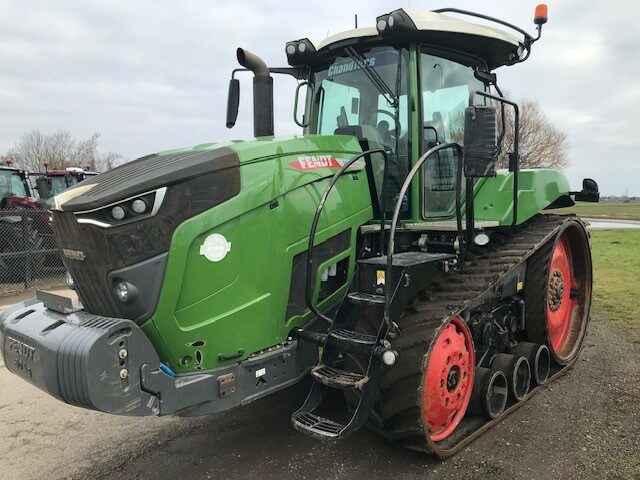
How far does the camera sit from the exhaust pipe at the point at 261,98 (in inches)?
155

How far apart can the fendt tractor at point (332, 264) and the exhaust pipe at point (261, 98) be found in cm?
2

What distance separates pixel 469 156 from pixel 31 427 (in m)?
3.93

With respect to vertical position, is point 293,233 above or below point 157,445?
above

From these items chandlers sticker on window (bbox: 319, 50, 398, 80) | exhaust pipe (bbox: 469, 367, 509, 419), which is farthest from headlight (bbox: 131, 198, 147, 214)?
exhaust pipe (bbox: 469, 367, 509, 419)

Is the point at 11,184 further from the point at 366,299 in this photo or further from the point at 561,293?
the point at 561,293

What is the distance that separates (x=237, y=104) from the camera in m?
4.42

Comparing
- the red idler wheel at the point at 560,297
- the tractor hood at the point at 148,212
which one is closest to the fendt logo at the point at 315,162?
the tractor hood at the point at 148,212

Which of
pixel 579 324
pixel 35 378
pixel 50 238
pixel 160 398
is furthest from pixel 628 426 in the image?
pixel 50 238

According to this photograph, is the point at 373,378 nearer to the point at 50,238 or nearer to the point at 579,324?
the point at 579,324

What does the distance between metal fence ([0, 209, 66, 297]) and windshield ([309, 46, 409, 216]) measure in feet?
24.4

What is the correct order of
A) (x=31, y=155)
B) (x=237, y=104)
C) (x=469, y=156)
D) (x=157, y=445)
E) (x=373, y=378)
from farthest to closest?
(x=31, y=155) < (x=237, y=104) < (x=157, y=445) < (x=469, y=156) < (x=373, y=378)

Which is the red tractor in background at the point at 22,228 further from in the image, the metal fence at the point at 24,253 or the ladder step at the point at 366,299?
the ladder step at the point at 366,299

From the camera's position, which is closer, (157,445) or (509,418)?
(157,445)

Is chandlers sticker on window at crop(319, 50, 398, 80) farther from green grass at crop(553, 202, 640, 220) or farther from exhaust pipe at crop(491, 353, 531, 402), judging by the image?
green grass at crop(553, 202, 640, 220)
